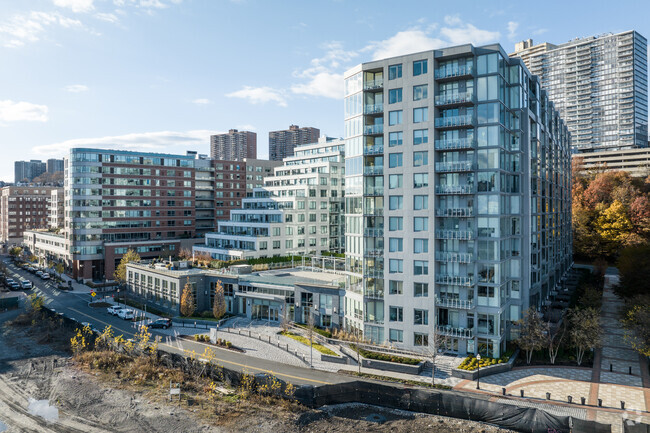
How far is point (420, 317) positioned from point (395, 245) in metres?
7.94

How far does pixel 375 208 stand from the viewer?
49.8m

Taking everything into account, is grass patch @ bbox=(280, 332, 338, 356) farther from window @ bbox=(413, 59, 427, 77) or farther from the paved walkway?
window @ bbox=(413, 59, 427, 77)

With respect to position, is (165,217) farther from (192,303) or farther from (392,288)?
(392,288)

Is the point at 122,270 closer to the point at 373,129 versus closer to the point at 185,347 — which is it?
the point at 185,347

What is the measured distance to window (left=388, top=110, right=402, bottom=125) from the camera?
47.8 meters

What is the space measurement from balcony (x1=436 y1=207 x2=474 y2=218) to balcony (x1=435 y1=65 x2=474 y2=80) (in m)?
13.6

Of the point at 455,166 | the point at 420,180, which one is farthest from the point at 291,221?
the point at 455,166

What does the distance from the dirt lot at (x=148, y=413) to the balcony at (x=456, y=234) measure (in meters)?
18.9

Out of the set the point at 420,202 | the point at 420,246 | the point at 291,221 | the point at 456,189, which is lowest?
the point at 420,246

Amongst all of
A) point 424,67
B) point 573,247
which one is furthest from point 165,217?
point 573,247

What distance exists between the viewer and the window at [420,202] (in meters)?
46.5

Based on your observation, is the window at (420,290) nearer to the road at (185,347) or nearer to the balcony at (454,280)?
the balcony at (454,280)

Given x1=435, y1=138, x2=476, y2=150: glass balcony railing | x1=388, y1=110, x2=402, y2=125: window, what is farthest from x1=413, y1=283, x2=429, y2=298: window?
x1=388, y1=110, x2=402, y2=125: window

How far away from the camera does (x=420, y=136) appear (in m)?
46.7
